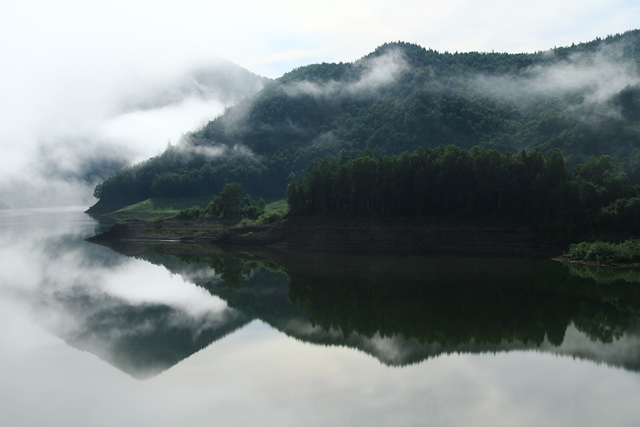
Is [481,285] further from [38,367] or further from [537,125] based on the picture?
[537,125]

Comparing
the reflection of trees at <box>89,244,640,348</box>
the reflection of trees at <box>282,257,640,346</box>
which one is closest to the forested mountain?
the reflection of trees at <box>89,244,640,348</box>

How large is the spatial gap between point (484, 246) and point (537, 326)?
109 ft

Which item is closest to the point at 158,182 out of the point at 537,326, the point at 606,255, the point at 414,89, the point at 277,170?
the point at 277,170

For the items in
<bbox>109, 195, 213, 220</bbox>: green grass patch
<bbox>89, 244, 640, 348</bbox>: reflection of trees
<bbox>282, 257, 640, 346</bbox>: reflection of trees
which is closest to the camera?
<bbox>282, 257, 640, 346</bbox>: reflection of trees

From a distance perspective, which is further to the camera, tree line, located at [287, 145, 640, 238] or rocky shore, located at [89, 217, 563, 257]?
rocky shore, located at [89, 217, 563, 257]

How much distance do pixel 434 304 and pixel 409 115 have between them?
11184cm

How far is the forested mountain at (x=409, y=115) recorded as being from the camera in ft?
408

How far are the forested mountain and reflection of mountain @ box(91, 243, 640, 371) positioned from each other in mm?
65421

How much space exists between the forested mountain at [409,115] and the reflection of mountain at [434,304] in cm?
6542

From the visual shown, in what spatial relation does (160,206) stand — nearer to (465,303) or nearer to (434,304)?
(434,304)

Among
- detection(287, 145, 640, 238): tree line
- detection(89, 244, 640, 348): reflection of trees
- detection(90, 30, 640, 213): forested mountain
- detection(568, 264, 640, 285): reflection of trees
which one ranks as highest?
detection(90, 30, 640, 213): forested mountain

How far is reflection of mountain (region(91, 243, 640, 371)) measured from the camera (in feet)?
108

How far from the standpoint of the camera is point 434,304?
4122cm

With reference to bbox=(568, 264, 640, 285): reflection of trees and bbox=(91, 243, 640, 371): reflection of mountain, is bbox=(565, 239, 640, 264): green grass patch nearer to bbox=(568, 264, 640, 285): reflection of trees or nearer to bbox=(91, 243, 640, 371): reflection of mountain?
bbox=(568, 264, 640, 285): reflection of trees
